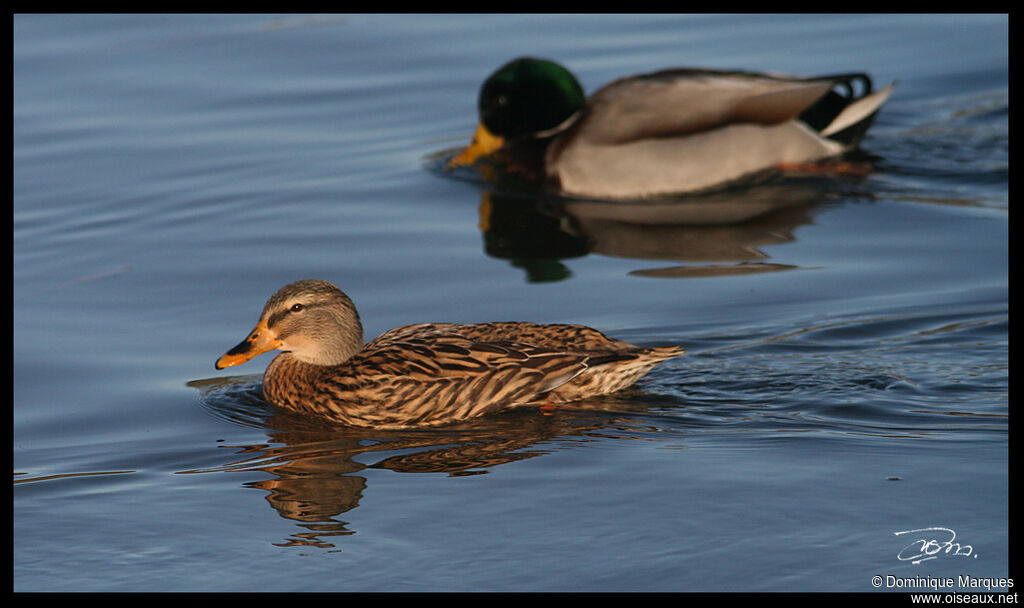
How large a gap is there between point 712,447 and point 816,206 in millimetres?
5113

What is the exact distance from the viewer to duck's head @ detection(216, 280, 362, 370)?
763 centimetres

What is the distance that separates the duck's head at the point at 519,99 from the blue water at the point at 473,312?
0.52 metres

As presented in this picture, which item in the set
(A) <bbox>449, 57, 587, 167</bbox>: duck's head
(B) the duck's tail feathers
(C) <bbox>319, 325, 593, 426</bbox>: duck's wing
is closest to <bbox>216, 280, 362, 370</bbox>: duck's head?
(C) <bbox>319, 325, 593, 426</bbox>: duck's wing

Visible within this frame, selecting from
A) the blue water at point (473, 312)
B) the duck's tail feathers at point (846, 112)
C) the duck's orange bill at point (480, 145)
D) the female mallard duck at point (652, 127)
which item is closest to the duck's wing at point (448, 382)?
the blue water at point (473, 312)

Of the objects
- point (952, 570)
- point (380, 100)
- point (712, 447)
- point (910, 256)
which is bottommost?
point (952, 570)

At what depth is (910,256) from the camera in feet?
32.7

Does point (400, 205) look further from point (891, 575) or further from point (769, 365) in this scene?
point (891, 575)

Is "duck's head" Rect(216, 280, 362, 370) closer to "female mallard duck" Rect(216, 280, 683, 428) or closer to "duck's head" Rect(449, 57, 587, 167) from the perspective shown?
"female mallard duck" Rect(216, 280, 683, 428)

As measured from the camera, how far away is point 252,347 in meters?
7.60

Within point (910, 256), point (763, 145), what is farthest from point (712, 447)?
point (763, 145)

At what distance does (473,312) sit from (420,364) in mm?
1642

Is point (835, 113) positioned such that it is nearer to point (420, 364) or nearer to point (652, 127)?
point (652, 127)

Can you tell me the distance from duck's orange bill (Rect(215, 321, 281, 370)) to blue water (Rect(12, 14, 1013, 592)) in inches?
12.4

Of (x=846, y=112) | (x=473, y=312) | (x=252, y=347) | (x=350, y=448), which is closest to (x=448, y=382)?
(x=350, y=448)
